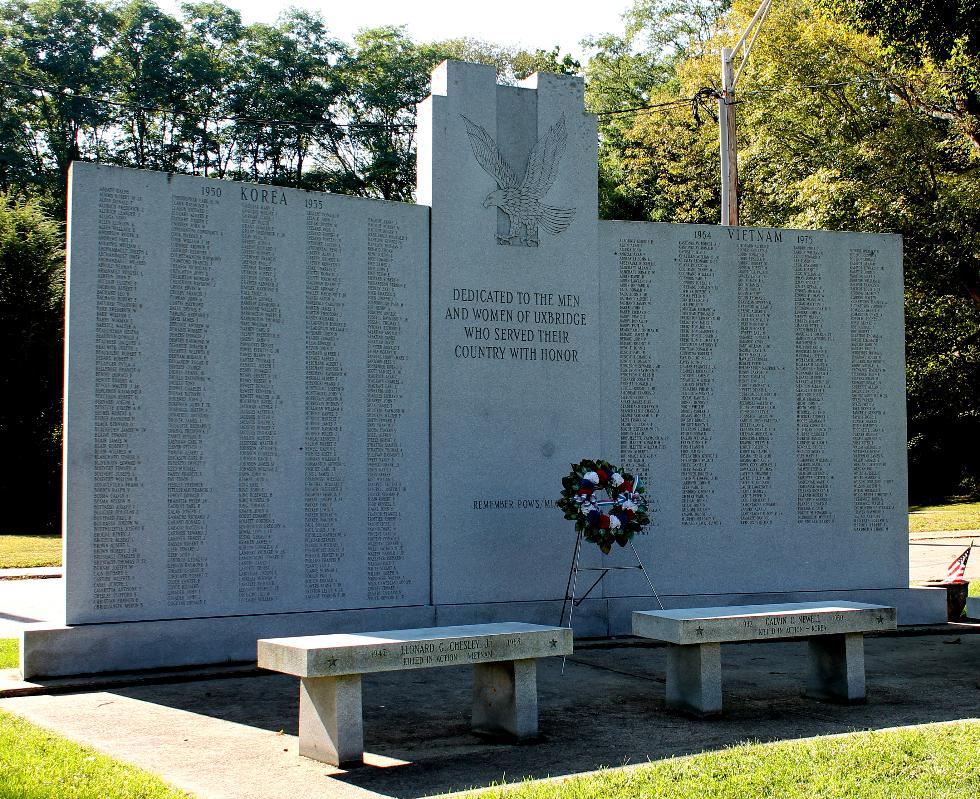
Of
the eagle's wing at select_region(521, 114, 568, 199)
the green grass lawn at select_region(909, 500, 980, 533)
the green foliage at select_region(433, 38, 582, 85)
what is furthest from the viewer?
the green foliage at select_region(433, 38, 582, 85)

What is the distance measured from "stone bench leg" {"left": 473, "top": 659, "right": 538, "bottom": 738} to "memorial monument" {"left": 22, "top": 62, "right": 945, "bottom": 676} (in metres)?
3.18

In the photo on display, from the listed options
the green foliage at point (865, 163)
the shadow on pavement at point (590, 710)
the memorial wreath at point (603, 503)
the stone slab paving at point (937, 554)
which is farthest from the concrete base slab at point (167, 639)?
the green foliage at point (865, 163)

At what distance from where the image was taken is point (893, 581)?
12297mm

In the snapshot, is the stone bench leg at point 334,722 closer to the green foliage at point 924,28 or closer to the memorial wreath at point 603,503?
the memorial wreath at point 603,503

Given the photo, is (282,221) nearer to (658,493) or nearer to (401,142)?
(658,493)

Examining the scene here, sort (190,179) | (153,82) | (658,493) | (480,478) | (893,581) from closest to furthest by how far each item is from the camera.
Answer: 1. (190,179)
2. (480,478)
3. (658,493)
4. (893,581)
5. (153,82)

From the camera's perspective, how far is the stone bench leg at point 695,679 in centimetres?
757

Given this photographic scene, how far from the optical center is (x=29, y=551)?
69.2ft

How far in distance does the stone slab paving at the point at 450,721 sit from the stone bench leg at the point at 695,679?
15 cm

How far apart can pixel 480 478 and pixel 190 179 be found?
155 inches

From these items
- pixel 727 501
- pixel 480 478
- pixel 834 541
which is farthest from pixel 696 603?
pixel 480 478

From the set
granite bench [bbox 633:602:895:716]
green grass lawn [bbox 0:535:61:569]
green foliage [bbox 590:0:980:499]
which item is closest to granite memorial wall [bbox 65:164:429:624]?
granite bench [bbox 633:602:895:716]

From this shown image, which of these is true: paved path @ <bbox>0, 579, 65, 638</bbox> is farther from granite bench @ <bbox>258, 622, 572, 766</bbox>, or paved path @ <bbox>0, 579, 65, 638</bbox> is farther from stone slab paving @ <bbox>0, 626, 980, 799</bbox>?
granite bench @ <bbox>258, 622, 572, 766</bbox>

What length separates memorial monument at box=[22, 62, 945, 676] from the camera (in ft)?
30.5
